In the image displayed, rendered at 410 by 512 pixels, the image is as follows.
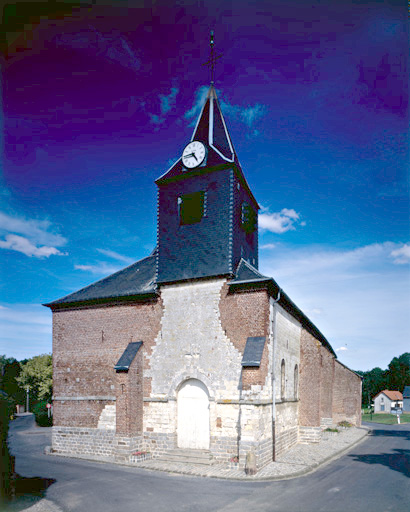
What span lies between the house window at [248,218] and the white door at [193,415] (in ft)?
22.7

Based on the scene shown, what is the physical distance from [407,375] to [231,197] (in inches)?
3634

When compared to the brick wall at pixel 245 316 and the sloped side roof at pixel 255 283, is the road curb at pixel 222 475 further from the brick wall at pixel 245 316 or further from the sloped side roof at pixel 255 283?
the sloped side roof at pixel 255 283

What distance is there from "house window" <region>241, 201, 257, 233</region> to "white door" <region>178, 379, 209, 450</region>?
272 inches

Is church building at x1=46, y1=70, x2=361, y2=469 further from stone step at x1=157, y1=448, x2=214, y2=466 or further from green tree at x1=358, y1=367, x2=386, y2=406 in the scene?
green tree at x1=358, y1=367, x2=386, y2=406

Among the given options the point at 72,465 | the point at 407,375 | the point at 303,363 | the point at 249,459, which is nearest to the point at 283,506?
the point at 249,459

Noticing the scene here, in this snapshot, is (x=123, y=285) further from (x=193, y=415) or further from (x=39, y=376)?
(x=39, y=376)

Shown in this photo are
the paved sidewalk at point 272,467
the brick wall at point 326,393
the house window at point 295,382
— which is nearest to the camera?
the paved sidewalk at point 272,467

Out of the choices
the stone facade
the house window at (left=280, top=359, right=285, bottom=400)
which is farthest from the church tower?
the house window at (left=280, top=359, right=285, bottom=400)

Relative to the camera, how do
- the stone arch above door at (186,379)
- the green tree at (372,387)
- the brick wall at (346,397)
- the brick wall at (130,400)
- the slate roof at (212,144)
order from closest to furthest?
the stone arch above door at (186,379)
the brick wall at (130,400)
the slate roof at (212,144)
the brick wall at (346,397)
the green tree at (372,387)

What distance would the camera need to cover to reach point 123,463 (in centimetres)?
1452

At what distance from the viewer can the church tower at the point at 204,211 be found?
15.5 m

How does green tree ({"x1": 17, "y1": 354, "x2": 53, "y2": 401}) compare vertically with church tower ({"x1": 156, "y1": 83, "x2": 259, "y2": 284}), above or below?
below

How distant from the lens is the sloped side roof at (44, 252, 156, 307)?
1695cm

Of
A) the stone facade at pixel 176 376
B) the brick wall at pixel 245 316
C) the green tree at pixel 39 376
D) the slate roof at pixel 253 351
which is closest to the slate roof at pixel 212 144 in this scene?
the stone facade at pixel 176 376
